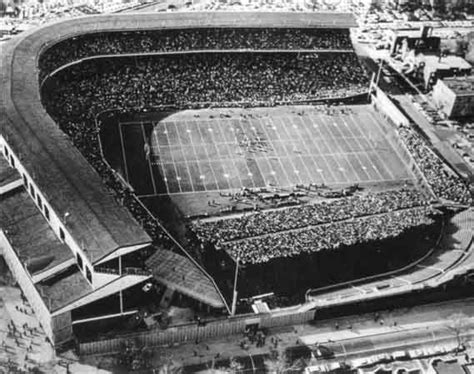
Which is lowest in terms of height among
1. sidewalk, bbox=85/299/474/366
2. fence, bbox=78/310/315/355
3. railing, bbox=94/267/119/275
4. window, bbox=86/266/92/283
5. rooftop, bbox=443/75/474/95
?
sidewalk, bbox=85/299/474/366

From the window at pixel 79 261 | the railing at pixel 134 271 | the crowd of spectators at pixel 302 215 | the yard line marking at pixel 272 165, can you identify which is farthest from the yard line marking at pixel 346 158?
the window at pixel 79 261

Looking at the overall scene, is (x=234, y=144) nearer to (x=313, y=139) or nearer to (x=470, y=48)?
(x=313, y=139)

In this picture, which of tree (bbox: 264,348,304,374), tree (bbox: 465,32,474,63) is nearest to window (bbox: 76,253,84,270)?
tree (bbox: 264,348,304,374)

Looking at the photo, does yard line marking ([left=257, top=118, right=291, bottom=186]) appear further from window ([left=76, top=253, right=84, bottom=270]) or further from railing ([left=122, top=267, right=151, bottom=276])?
window ([left=76, top=253, right=84, bottom=270])

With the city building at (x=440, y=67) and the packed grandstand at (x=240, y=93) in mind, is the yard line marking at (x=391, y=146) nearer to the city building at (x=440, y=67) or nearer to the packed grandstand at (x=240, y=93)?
the packed grandstand at (x=240, y=93)

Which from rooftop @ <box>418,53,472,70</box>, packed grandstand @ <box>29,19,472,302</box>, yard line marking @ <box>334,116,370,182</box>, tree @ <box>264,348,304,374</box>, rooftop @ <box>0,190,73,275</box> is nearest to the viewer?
tree @ <box>264,348,304,374</box>

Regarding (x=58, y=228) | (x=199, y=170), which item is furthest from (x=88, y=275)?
(x=199, y=170)

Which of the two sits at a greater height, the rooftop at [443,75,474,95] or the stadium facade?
the stadium facade
